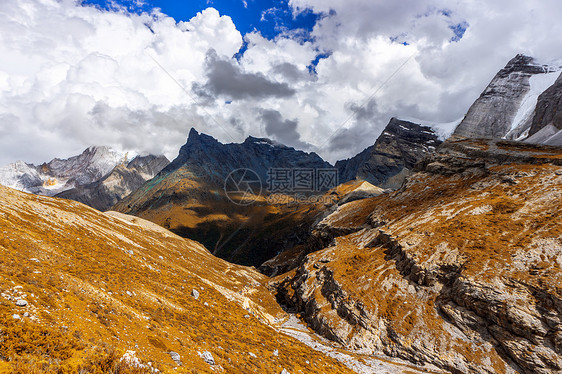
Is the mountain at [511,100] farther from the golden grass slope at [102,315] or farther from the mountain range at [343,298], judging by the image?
the golden grass slope at [102,315]

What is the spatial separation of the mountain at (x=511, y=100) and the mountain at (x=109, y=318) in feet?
623

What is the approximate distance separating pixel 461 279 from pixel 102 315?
3227 cm

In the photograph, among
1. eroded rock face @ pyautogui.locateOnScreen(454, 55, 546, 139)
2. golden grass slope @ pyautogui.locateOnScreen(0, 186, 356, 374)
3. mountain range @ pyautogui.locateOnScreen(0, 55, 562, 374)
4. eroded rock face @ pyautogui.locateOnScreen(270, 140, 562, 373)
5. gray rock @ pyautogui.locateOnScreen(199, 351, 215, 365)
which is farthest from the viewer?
eroded rock face @ pyautogui.locateOnScreen(454, 55, 546, 139)

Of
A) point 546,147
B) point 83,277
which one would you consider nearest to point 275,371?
point 83,277

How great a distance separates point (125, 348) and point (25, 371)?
13.5 feet

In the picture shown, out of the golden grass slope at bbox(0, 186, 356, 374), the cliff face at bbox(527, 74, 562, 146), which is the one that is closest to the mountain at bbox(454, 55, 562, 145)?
the cliff face at bbox(527, 74, 562, 146)

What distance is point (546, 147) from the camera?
5225 cm

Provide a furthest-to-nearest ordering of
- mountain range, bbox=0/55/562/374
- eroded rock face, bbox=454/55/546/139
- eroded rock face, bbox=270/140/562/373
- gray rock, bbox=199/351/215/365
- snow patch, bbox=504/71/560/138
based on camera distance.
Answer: eroded rock face, bbox=454/55/546/139 → snow patch, bbox=504/71/560/138 → eroded rock face, bbox=270/140/562/373 → gray rock, bbox=199/351/215/365 → mountain range, bbox=0/55/562/374

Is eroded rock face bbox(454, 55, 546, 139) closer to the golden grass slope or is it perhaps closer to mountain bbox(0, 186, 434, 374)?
mountain bbox(0, 186, 434, 374)

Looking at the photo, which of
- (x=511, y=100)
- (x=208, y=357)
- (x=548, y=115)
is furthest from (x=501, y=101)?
(x=208, y=357)

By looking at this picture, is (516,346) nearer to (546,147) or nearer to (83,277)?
(83,277)

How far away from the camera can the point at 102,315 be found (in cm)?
1291

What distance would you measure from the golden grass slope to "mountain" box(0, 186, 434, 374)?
0.18 feet

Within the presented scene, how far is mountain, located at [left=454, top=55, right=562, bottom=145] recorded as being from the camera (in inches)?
6358
